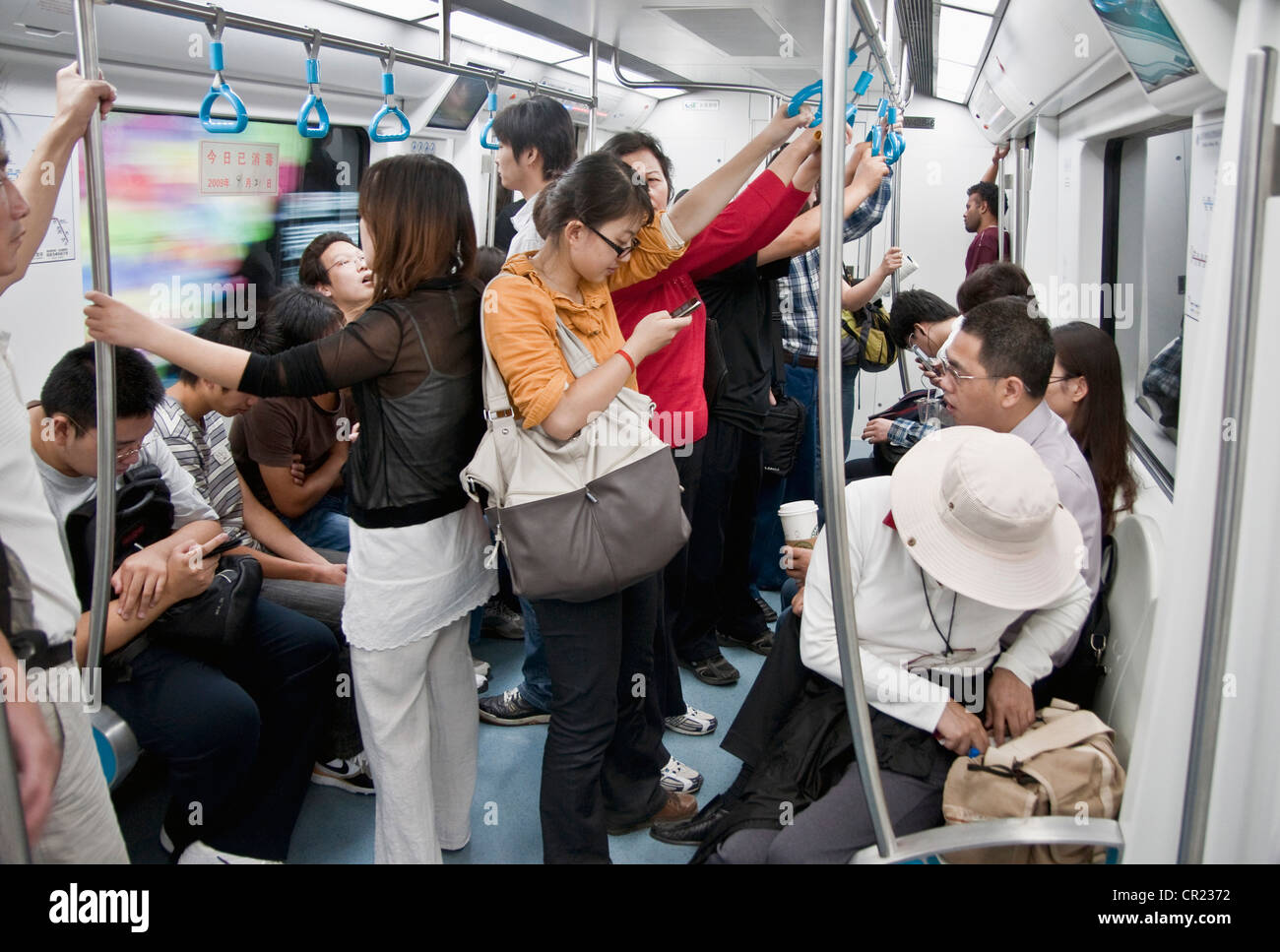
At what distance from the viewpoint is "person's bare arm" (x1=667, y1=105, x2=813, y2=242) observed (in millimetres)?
2158

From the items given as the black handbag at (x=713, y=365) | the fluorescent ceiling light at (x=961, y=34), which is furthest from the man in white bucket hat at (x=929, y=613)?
the fluorescent ceiling light at (x=961, y=34)

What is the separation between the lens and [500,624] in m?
3.83

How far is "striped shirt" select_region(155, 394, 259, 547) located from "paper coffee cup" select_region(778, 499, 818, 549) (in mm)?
1534

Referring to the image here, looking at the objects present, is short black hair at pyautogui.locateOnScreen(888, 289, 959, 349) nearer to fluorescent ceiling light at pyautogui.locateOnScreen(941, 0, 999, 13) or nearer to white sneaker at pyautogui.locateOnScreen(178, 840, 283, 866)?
fluorescent ceiling light at pyautogui.locateOnScreen(941, 0, 999, 13)

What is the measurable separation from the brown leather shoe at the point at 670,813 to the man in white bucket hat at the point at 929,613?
721 millimetres

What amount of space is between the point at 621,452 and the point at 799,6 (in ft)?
7.33

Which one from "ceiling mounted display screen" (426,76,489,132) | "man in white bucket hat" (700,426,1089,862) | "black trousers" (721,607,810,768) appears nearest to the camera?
"man in white bucket hat" (700,426,1089,862)

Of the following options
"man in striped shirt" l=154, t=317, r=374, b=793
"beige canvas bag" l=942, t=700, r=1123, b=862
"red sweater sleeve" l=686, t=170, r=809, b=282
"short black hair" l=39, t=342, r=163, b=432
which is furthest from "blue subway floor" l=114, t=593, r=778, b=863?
"red sweater sleeve" l=686, t=170, r=809, b=282

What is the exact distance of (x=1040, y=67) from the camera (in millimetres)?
3963

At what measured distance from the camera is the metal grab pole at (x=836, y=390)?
1.28 metres

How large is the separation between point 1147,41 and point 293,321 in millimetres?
2465

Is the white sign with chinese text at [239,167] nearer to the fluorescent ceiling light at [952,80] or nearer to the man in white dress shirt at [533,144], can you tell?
the man in white dress shirt at [533,144]

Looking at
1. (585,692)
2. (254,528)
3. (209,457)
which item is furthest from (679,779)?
(209,457)
